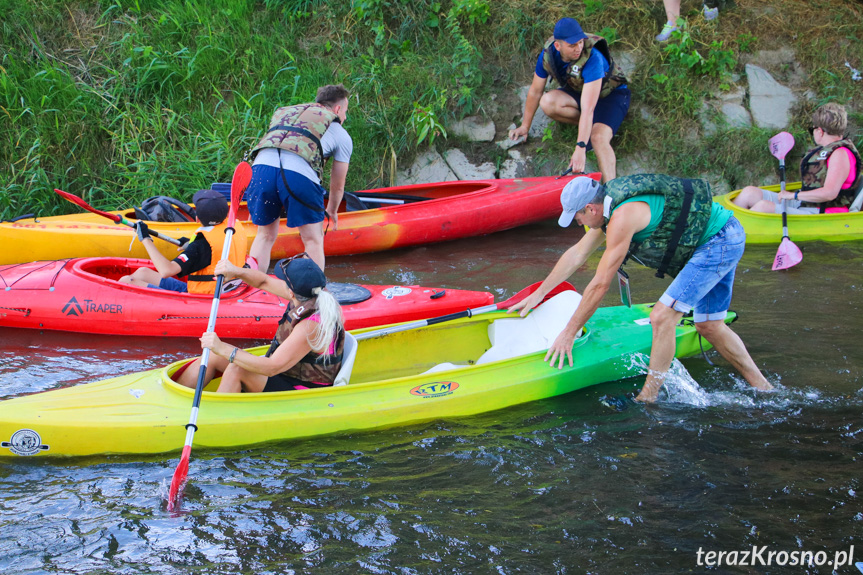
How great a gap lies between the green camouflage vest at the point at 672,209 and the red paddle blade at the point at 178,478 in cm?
221

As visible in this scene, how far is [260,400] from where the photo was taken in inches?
142

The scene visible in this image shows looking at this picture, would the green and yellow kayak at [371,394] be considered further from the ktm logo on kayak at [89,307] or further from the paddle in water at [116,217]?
the paddle in water at [116,217]

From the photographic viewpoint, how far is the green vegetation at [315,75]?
24.2 ft

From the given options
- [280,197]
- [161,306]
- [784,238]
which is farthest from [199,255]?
[784,238]

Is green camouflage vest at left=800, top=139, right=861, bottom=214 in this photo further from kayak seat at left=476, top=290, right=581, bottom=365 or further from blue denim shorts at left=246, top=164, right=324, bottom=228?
blue denim shorts at left=246, top=164, right=324, bottom=228

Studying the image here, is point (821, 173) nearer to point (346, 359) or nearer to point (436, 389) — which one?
point (436, 389)

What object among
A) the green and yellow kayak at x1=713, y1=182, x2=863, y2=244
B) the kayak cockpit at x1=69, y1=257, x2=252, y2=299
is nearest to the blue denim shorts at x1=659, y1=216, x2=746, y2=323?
the kayak cockpit at x1=69, y1=257, x2=252, y2=299

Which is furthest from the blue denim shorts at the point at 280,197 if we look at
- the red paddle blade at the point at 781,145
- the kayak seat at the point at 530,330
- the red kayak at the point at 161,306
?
the red paddle blade at the point at 781,145

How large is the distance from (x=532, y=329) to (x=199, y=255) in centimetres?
A: 220

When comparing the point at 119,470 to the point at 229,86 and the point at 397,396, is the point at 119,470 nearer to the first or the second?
the point at 397,396

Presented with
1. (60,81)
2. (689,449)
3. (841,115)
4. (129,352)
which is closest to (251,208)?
(129,352)

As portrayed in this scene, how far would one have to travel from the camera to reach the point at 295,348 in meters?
3.39

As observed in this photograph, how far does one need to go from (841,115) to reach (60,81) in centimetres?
727

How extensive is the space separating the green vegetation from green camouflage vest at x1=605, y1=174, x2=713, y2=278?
421 centimetres
